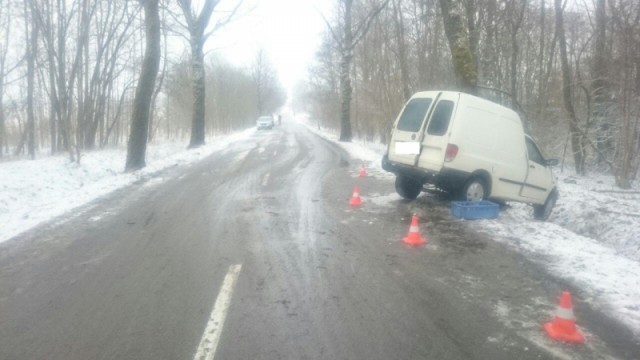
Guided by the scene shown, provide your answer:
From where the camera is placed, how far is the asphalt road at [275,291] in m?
3.76

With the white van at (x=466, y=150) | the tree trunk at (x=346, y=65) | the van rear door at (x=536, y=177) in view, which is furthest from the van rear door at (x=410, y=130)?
the tree trunk at (x=346, y=65)

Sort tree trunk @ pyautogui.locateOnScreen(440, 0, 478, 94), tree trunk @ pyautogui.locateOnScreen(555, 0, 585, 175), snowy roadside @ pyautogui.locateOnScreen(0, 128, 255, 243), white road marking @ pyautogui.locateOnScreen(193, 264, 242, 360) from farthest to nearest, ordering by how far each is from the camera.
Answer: tree trunk @ pyautogui.locateOnScreen(555, 0, 585, 175)
tree trunk @ pyautogui.locateOnScreen(440, 0, 478, 94)
snowy roadside @ pyautogui.locateOnScreen(0, 128, 255, 243)
white road marking @ pyautogui.locateOnScreen(193, 264, 242, 360)

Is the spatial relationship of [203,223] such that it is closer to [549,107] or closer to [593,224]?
[593,224]

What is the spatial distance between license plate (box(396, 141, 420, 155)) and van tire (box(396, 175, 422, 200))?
0.97m

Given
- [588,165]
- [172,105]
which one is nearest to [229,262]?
[588,165]

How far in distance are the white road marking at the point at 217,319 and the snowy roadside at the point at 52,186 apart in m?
4.14

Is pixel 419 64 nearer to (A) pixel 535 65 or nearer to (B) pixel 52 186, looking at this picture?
(A) pixel 535 65

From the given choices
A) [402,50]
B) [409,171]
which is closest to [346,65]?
[402,50]

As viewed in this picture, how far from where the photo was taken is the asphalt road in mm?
3764

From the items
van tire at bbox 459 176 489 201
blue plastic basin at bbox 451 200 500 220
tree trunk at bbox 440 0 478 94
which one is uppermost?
tree trunk at bbox 440 0 478 94

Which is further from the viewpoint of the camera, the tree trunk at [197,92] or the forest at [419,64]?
the tree trunk at [197,92]

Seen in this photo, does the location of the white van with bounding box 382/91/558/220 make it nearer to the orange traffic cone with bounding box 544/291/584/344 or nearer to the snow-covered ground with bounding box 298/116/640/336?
the snow-covered ground with bounding box 298/116/640/336

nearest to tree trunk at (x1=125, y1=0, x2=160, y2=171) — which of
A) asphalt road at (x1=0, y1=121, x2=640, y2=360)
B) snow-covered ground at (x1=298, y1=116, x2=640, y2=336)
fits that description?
asphalt road at (x1=0, y1=121, x2=640, y2=360)

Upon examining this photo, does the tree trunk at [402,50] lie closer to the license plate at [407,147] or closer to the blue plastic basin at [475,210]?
the license plate at [407,147]
